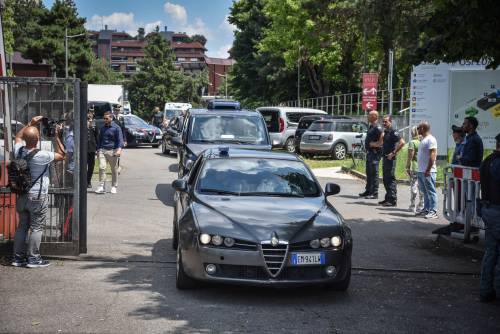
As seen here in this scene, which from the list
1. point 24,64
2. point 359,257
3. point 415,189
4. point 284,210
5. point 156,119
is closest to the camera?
point 284,210

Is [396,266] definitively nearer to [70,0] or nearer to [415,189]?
[415,189]

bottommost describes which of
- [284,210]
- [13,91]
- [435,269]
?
[435,269]

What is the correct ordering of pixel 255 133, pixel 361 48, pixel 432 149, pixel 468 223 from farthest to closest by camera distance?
pixel 361 48
pixel 255 133
pixel 432 149
pixel 468 223

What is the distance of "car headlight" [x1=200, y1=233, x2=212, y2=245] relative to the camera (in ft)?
23.5

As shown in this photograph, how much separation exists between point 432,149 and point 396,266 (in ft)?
15.2

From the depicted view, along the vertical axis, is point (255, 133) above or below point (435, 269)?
above

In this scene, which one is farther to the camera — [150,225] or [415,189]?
[415,189]

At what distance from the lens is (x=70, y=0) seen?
72.9m

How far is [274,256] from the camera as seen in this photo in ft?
23.1

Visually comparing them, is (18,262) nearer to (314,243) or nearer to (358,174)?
(314,243)

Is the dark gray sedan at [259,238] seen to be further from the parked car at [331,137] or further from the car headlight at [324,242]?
the parked car at [331,137]

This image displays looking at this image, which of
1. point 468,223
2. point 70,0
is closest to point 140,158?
point 468,223

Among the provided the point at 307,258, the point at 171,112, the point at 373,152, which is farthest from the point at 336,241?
the point at 171,112

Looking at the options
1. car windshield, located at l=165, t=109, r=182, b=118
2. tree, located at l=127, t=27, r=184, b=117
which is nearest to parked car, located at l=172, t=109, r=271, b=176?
car windshield, located at l=165, t=109, r=182, b=118
